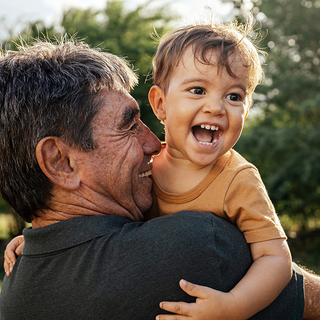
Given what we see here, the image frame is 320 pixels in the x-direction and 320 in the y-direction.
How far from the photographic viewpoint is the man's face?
1.98 m

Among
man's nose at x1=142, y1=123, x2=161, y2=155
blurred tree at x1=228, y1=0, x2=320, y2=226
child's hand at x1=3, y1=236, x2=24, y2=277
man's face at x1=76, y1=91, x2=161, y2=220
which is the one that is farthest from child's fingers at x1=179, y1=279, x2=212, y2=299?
blurred tree at x1=228, y1=0, x2=320, y2=226

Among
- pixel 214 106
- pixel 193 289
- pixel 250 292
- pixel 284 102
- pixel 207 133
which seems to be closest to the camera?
pixel 193 289

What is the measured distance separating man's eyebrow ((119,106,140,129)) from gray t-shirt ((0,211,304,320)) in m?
0.53

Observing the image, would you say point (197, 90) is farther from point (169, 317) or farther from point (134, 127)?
point (169, 317)

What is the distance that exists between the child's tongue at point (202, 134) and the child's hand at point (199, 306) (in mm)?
832

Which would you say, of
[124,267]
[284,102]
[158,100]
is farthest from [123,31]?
[124,267]

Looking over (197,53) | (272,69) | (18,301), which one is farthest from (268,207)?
(272,69)

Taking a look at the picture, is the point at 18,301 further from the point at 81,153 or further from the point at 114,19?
the point at 114,19

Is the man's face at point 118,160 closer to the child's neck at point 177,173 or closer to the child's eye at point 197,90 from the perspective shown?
the child's neck at point 177,173

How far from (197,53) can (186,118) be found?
35 cm

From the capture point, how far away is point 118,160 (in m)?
2.04

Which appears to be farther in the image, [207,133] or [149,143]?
[149,143]

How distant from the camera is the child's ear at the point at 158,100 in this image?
7.61 feet

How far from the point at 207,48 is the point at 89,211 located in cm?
106
